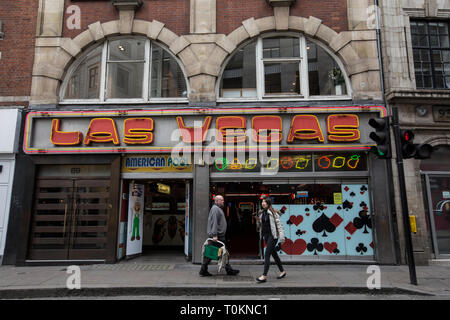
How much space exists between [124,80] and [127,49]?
1.11m

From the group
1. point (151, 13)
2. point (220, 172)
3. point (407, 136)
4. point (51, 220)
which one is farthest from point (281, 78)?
point (51, 220)

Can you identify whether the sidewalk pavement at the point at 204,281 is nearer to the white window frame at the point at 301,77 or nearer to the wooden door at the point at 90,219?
the wooden door at the point at 90,219

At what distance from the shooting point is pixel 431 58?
10.0 metres

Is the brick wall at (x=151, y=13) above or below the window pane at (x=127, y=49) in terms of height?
above

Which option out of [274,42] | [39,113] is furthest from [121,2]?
[274,42]

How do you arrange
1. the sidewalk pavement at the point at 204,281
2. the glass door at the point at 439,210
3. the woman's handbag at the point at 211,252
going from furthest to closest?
the glass door at the point at 439,210
the woman's handbag at the point at 211,252
the sidewalk pavement at the point at 204,281

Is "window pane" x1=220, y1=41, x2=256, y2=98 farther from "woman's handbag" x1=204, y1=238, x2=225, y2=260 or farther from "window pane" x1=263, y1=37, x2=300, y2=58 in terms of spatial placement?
"woman's handbag" x1=204, y1=238, x2=225, y2=260

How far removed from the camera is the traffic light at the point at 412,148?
671 centimetres

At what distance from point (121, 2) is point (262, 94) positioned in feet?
18.2

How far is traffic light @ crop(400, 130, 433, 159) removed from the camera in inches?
264

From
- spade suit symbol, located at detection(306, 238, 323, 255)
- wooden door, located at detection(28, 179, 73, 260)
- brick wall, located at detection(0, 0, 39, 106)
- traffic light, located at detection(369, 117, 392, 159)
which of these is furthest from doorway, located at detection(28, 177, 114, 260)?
traffic light, located at detection(369, 117, 392, 159)

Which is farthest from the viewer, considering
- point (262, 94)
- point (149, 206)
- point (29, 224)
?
point (149, 206)

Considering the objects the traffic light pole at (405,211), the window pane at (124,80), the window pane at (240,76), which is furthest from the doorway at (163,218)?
the traffic light pole at (405,211)

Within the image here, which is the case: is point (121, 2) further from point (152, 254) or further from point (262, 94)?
point (152, 254)
